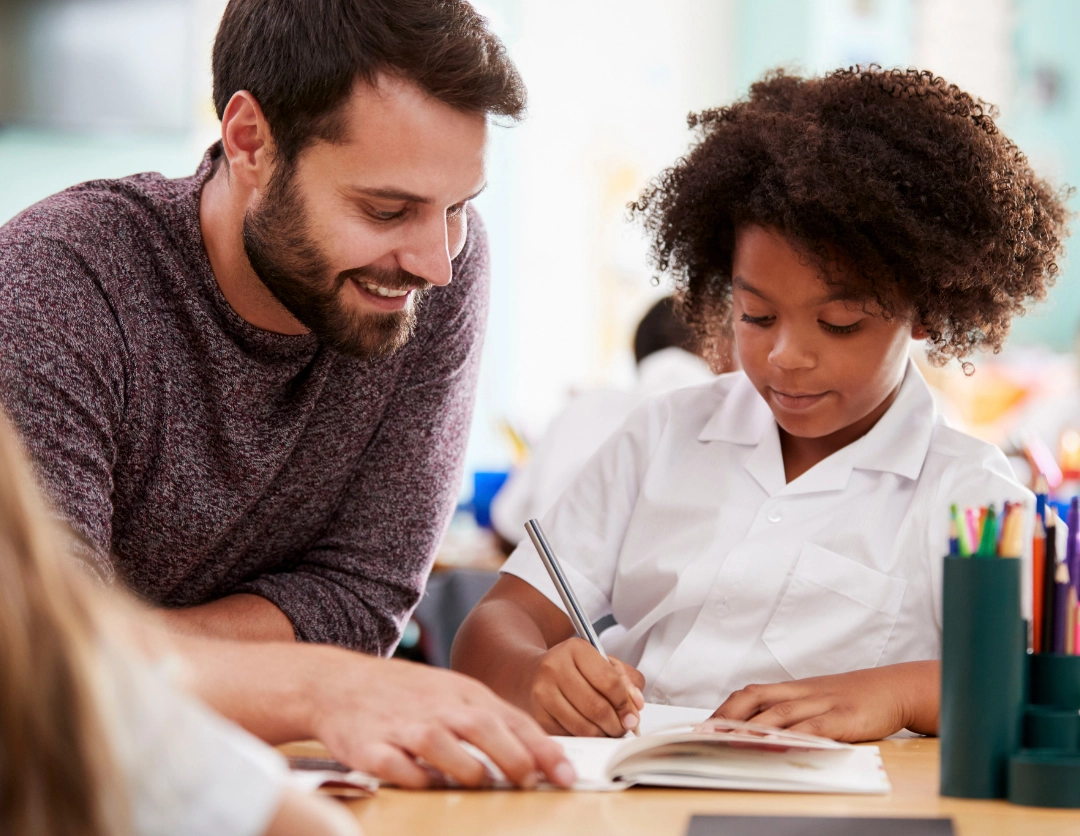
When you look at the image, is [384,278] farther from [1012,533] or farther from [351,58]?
[1012,533]

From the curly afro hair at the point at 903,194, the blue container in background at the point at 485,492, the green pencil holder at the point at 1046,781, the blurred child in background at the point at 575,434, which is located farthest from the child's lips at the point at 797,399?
the blue container in background at the point at 485,492

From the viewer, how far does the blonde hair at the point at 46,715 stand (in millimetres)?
455

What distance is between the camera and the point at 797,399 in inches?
47.8

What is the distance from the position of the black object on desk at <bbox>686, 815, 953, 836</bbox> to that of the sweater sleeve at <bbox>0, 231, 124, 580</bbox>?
561mm

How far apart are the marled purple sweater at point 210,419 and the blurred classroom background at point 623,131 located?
2.10 metres

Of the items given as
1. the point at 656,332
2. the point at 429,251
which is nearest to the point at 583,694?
the point at 429,251

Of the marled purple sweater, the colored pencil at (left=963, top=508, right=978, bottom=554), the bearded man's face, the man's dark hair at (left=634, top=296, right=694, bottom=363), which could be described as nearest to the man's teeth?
the bearded man's face

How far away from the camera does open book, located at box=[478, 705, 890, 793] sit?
81 centimetres

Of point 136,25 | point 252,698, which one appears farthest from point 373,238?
point 136,25

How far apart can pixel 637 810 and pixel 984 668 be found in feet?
0.80

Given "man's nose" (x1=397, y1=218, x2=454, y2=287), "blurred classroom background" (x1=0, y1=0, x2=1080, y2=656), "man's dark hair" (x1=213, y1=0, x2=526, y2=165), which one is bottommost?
"man's nose" (x1=397, y1=218, x2=454, y2=287)

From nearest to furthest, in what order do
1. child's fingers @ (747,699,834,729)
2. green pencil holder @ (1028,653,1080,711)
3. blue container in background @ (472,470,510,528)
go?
green pencil holder @ (1028,653,1080,711), child's fingers @ (747,699,834,729), blue container in background @ (472,470,510,528)

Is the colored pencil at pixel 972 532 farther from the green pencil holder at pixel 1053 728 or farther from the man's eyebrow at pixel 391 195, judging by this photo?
the man's eyebrow at pixel 391 195

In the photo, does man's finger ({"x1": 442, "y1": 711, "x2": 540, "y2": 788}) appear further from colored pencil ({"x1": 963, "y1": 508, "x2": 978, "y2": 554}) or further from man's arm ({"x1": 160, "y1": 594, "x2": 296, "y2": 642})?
man's arm ({"x1": 160, "y1": 594, "x2": 296, "y2": 642})
